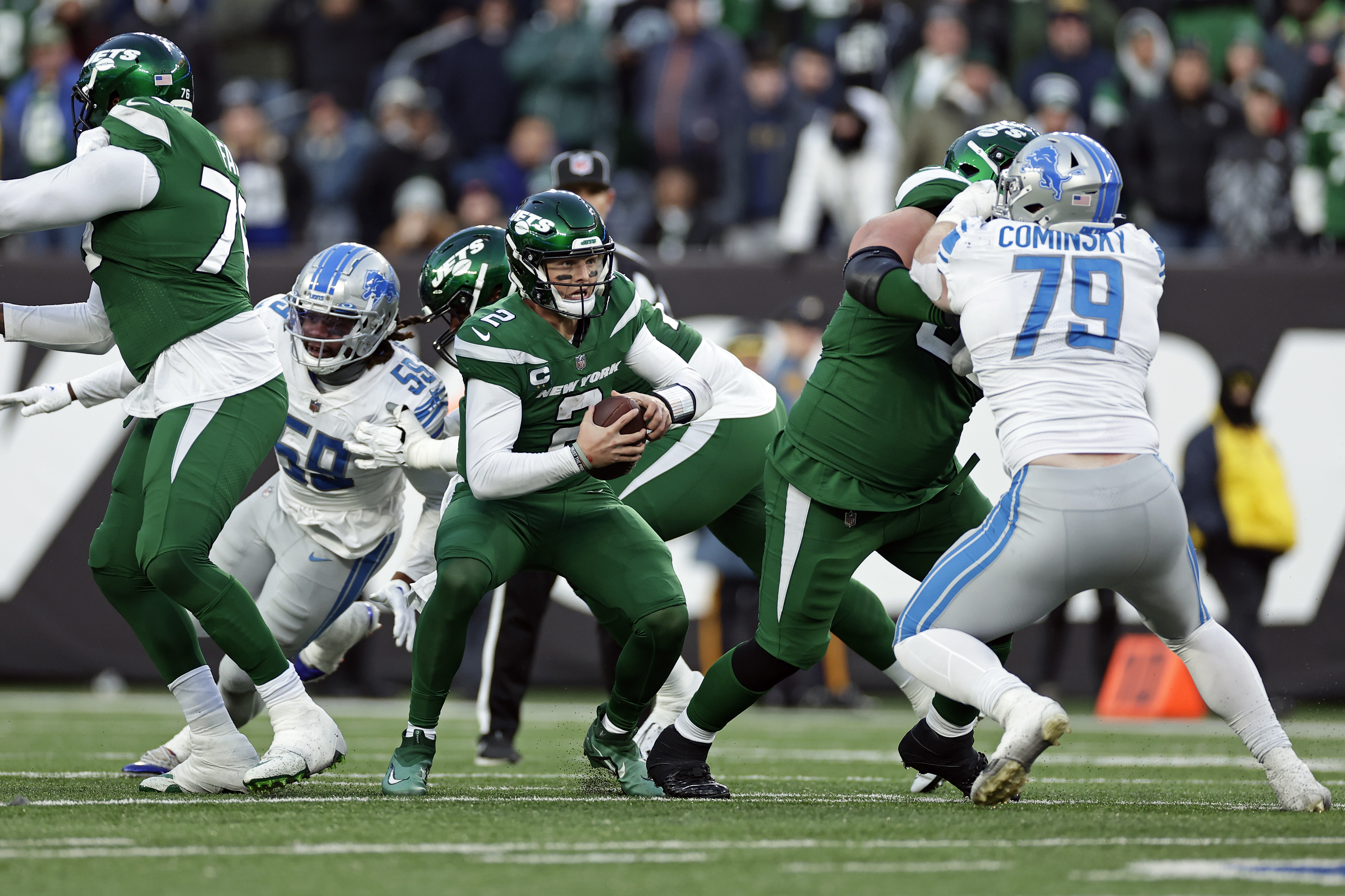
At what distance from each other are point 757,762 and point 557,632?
349cm

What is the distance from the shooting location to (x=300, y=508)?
5.79m

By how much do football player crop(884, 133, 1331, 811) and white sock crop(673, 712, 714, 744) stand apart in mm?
818

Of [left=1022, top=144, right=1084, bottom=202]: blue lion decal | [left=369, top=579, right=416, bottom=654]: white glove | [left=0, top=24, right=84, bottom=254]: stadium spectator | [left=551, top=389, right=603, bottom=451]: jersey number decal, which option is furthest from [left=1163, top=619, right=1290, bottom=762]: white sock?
[left=0, top=24, right=84, bottom=254]: stadium spectator

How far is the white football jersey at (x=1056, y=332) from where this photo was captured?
14.2 feet

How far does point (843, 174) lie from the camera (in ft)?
34.4

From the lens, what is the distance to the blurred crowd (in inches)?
410

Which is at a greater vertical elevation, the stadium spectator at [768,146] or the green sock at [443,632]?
the stadium spectator at [768,146]

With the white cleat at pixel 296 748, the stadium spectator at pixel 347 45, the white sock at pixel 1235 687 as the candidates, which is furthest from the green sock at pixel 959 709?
the stadium spectator at pixel 347 45

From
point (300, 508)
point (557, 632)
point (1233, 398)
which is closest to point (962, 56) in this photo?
point (1233, 398)

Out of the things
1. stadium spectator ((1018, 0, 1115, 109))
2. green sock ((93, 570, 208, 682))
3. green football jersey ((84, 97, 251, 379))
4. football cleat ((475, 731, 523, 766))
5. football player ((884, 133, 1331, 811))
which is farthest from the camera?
stadium spectator ((1018, 0, 1115, 109))

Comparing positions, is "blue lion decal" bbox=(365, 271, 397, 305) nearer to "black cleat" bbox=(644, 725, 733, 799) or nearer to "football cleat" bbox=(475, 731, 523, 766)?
"black cleat" bbox=(644, 725, 733, 799)

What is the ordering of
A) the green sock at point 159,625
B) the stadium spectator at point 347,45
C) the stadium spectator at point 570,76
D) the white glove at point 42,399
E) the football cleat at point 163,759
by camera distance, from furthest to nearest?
1. the stadium spectator at point 347,45
2. the stadium spectator at point 570,76
3. the football cleat at point 163,759
4. the white glove at point 42,399
5. the green sock at point 159,625

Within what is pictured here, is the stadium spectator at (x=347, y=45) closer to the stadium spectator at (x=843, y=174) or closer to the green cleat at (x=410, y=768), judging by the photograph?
the stadium spectator at (x=843, y=174)

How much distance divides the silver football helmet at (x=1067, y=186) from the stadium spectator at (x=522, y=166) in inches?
270
